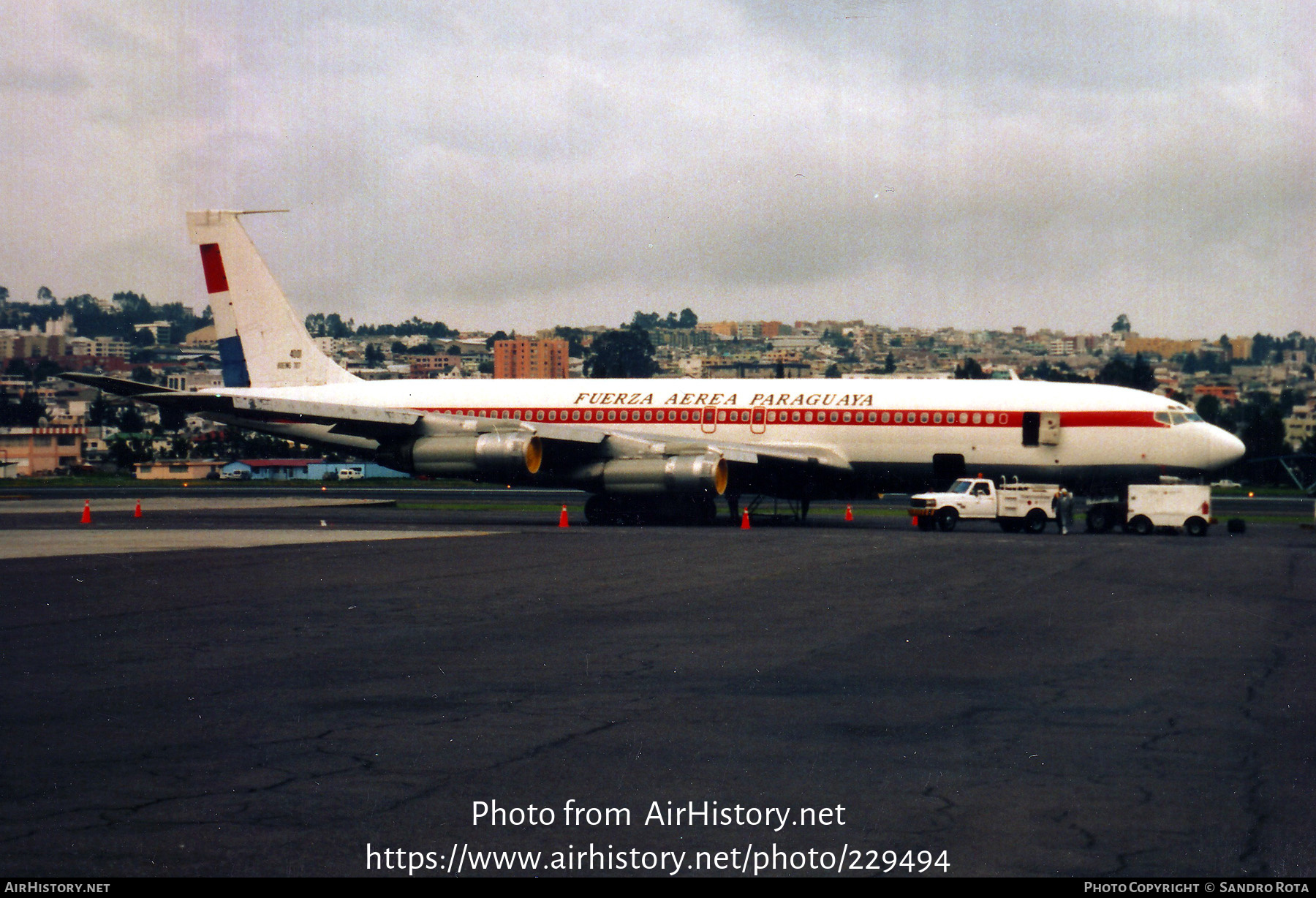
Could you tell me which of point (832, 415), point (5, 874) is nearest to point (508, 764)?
point (5, 874)

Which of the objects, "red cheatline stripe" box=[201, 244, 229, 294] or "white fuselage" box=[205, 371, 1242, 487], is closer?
"white fuselage" box=[205, 371, 1242, 487]

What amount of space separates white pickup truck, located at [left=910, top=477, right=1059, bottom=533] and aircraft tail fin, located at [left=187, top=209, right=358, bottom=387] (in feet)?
72.1

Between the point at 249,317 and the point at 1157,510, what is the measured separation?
1271 inches

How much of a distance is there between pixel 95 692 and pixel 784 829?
291 inches

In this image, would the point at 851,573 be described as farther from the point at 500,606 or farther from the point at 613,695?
the point at 613,695

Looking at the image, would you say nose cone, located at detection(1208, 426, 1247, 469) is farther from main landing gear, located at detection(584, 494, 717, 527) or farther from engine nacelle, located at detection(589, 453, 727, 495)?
main landing gear, located at detection(584, 494, 717, 527)

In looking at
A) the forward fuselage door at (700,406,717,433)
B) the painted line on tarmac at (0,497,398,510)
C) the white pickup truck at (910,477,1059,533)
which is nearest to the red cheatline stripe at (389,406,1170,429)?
the forward fuselage door at (700,406,717,433)

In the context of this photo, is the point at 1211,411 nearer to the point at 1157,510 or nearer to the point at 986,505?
the point at 1157,510

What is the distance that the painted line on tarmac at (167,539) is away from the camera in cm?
2912

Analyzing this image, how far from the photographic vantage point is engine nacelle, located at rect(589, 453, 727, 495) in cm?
3872

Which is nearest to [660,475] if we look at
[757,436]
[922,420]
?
[757,436]

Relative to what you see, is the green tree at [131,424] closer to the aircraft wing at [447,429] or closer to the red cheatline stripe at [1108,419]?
the aircraft wing at [447,429]

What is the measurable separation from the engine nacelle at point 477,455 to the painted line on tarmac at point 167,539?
354cm

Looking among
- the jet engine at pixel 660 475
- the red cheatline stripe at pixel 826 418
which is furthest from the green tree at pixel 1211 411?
the jet engine at pixel 660 475
